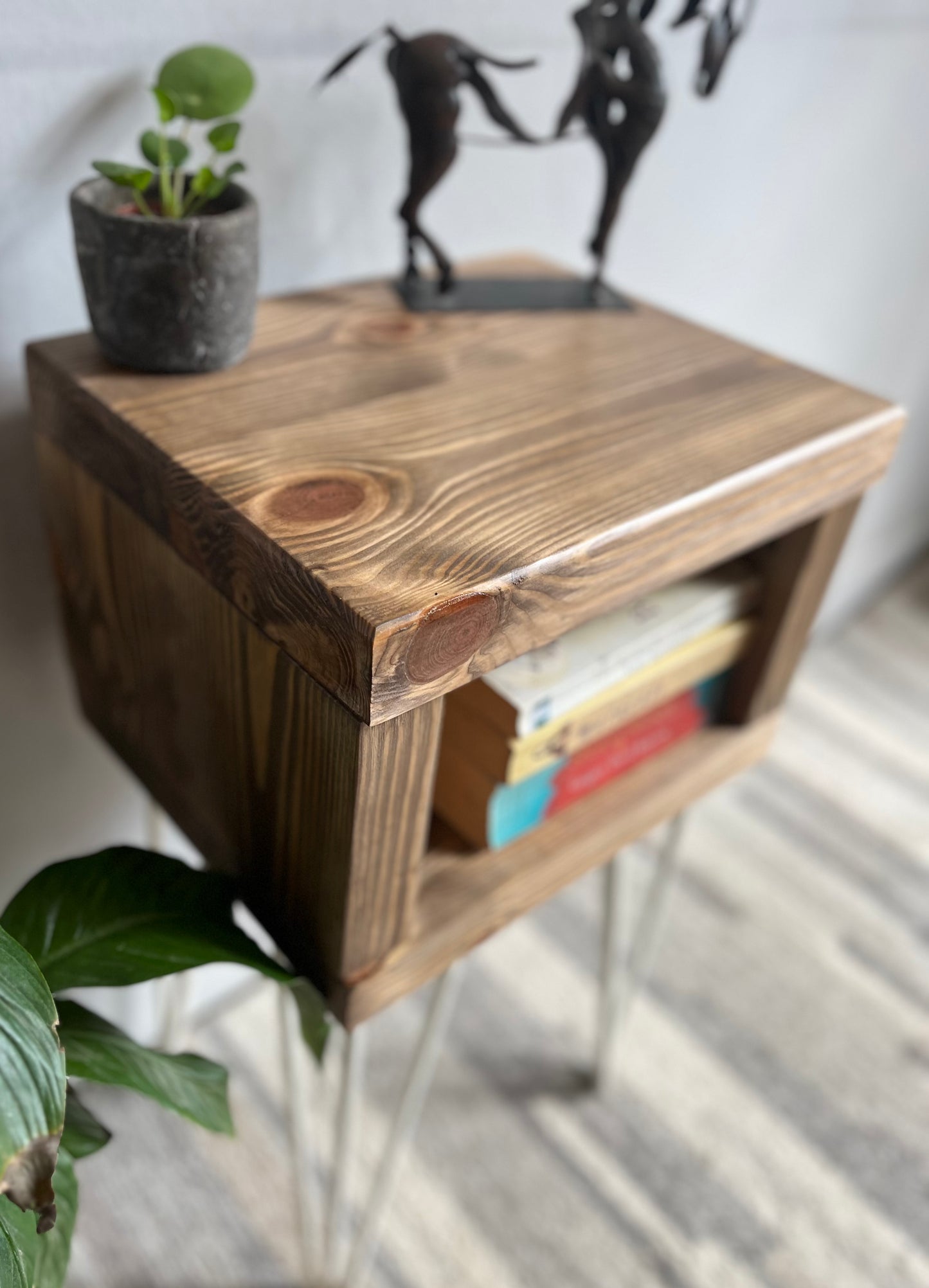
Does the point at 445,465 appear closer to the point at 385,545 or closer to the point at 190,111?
the point at 385,545

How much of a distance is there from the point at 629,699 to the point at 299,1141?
0.49 meters

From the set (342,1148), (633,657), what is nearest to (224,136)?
(633,657)

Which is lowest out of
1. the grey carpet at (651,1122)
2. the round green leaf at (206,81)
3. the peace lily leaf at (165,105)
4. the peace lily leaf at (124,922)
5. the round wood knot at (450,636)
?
the grey carpet at (651,1122)

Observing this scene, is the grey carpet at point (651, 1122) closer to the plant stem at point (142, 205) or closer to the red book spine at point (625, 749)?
the red book spine at point (625, 749)

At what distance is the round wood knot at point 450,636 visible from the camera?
416 mm

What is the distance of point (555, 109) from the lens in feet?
2.87

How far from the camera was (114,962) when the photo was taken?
528 mm

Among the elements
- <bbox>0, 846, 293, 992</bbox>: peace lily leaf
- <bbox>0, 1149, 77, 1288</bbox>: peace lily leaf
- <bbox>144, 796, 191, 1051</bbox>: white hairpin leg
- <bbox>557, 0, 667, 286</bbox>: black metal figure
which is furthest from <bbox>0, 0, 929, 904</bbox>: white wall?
<bbox>0, 1149, 77, 1288</bbox>: peace lily leaf

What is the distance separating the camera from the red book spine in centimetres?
67

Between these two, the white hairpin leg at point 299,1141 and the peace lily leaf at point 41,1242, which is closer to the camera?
the peace lily leaf at point 41,1242

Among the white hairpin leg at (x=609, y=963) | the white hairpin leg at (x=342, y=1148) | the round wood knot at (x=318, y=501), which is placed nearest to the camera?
the round wood knot at (x=318, y=501)

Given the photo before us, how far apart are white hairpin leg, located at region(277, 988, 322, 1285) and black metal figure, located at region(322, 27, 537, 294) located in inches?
21.4

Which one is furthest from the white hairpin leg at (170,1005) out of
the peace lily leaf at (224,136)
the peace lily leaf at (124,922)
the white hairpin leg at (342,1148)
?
the peace lily leaf at (224,136)

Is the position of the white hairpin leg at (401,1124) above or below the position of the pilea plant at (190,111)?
below
